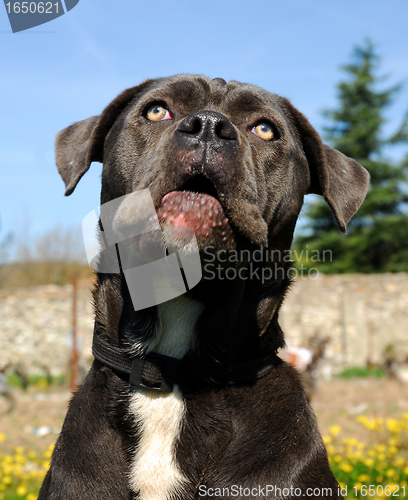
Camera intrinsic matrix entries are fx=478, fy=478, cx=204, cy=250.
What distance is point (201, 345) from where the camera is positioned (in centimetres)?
219

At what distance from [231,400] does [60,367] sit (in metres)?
10.2

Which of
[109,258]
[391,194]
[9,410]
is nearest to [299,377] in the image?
[109,258]

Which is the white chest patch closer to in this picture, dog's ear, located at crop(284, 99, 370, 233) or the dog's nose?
the dog's nose

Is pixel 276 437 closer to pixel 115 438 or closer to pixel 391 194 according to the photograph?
pixel 115 438

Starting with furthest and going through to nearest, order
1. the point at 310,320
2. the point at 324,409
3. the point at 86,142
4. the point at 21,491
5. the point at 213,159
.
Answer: the point at 310,320
the point at 324,409
the point at 21,491
the point at 86,142
the point at 213,159

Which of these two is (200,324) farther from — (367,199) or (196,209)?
(367,199)

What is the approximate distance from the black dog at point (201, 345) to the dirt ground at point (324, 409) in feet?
13.3

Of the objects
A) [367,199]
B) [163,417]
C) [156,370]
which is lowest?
[367,199]

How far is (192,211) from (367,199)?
23.8 meters

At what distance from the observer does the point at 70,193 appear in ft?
8.76

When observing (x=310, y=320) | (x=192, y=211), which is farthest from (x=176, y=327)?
(x=310, y=320)

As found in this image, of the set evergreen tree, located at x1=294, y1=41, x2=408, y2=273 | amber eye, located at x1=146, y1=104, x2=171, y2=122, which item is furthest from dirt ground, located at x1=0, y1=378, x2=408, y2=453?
evergreen tree, located at x1=294, y1=41, x2=408, y2=273

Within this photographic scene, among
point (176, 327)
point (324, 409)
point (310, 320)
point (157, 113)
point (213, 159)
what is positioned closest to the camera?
point (213, 159)
